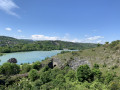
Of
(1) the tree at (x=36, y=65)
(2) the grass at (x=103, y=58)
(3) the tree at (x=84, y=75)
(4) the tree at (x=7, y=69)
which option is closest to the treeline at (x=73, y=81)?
(3) the tree at (x=84, y=75)

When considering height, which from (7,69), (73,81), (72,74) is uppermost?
→ (72,74)

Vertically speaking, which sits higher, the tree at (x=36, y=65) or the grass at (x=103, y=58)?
the grass at (x=103, y=58)

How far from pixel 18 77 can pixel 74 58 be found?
23.8m

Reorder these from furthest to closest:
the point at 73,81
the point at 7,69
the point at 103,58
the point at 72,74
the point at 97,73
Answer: the point at 7,69
the point at 103,58
the point at 72,74
the point at 97,73
the point at 73,81

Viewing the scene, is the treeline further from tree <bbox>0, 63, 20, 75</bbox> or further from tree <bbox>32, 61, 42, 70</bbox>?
tree <bbox>32, 61, 42, 70</bbox>

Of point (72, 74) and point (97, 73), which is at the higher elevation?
point (97, 73)

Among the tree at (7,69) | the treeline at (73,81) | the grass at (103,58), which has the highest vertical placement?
the grass at (103,58)

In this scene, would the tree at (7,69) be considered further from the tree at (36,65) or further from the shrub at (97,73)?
the shrub at (97,73)

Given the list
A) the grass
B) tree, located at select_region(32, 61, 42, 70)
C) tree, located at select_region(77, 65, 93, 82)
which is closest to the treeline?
tree, located at select_region(77, 65, 93, 82)

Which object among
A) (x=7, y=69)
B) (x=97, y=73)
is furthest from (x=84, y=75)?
(x=7, y=69)

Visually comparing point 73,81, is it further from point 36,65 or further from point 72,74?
point 36,65

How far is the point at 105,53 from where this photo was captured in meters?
35.7

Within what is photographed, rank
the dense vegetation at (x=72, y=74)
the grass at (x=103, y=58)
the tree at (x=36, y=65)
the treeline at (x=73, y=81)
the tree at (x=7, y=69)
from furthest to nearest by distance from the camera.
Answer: the tree at (x=36, y=65) → the tree at (x=7, y=69) → the grass at (x=103, y=58) → the dense vegetation at (x=72, y=74) → the treeline at (x=73, y=81)

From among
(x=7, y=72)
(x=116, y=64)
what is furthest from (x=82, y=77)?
(x=7, y=72)
